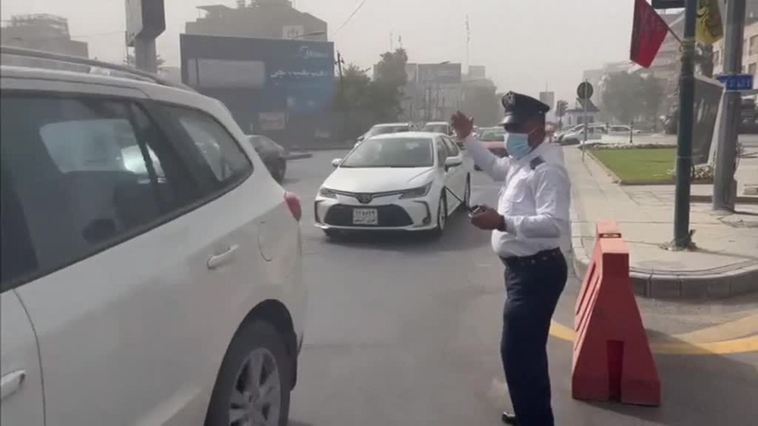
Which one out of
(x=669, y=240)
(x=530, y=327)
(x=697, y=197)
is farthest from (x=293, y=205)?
(x=697, y=197)

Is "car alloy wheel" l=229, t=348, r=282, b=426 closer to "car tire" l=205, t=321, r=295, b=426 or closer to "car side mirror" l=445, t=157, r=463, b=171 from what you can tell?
"car tire" l=205, t=321, r=295, b=426

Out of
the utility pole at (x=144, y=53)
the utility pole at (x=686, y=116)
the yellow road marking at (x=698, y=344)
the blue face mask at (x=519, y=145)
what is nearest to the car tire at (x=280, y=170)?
the utility pole at (x=686, y=116)

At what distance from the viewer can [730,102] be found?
957 centimetres

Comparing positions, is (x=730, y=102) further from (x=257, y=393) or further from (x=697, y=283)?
(x=257, y=393)

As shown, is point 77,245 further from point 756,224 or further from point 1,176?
point 756,224

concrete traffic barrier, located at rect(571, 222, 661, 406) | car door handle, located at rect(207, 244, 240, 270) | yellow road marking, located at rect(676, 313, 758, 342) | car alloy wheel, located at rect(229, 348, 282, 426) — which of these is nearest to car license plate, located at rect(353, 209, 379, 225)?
yellow road marking, located at rect(676, 313, 758, 342)

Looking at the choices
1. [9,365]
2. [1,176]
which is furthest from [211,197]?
[9,365]

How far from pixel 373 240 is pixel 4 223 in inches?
298

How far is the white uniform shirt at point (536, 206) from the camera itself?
3.37 m

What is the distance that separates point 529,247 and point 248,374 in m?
1.40

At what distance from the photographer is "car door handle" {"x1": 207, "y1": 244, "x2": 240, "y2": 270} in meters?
2.81

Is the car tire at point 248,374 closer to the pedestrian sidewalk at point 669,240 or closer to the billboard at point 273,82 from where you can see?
the pedestrian sidewalk at point 669,240

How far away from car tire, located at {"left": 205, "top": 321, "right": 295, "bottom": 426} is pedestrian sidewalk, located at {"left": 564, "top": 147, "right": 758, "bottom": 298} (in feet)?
13.7

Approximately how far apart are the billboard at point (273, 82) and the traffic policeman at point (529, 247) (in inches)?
1895
